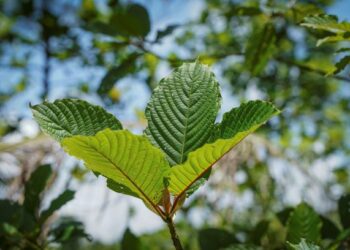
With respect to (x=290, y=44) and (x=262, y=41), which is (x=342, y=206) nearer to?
(x=262, y=41)

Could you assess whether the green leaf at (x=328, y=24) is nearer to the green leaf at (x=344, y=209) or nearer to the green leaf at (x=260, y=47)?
the green leaf at (x=344, y=209)

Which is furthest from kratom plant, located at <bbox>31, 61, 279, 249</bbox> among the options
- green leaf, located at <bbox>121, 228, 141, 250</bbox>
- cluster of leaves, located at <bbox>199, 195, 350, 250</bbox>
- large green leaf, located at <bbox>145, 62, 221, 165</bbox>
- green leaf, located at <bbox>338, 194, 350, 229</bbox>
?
green leaf, located at <bbox>338, 194, 350, 229</bbox>

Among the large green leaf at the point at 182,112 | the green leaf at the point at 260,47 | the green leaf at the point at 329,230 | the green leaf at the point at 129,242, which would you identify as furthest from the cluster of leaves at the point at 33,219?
the green leaf at the point at 260,47

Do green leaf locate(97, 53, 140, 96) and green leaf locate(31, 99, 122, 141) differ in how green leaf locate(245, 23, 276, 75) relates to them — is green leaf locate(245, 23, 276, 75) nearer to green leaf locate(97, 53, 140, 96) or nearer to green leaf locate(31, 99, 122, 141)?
green leaf locate(97, 53, 140, 96)

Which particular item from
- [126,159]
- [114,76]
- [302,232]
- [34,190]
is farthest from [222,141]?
[114,76]

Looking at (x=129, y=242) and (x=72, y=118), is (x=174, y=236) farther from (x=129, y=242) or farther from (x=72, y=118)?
(x=129, y=242)

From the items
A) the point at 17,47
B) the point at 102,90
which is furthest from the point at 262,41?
the point at 17,47
